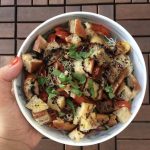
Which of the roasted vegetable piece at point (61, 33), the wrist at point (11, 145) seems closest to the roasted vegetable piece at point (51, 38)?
the roasted vegetable piece at point (61, 33)

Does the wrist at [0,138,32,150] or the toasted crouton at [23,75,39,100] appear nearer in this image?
the toasted crouton at [23,75,39,100]

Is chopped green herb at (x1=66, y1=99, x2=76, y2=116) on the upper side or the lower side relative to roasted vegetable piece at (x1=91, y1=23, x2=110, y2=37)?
lower

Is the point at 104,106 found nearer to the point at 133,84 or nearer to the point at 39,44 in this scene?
the point at 133,84

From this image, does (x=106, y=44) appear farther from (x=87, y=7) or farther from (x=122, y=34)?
(x=87, y=7)

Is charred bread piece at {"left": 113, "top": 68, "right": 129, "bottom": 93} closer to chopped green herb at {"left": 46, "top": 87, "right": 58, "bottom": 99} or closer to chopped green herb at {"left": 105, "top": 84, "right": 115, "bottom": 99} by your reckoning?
chopped green herb at {"left": 105, "top": 84, "right": 115, "bottom": 99}

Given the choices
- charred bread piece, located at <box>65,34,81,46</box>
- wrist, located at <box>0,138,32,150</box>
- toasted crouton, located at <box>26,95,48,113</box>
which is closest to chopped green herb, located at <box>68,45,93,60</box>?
charred bread piece, located at <box>65,34,81,46</box>

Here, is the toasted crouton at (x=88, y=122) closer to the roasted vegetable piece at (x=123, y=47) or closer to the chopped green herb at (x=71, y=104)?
the chopped green herb at (x=71, y=104)
